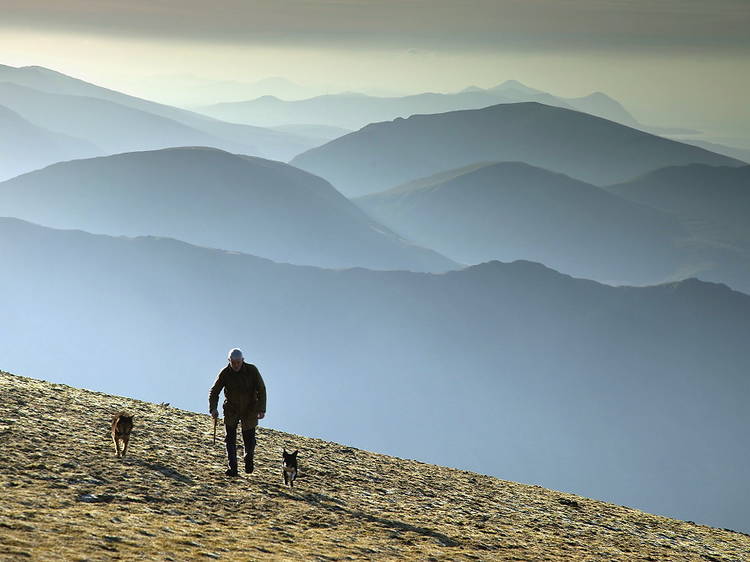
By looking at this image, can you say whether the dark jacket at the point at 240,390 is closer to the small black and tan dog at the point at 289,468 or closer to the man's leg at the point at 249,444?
the man's leg at the point at 249,444

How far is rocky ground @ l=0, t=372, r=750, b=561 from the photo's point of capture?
42.4 feet

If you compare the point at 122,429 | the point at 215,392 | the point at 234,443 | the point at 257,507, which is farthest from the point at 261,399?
the point at 122,429

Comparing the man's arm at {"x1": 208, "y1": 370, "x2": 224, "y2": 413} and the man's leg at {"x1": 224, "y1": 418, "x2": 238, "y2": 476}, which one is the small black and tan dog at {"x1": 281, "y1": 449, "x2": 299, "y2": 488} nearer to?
the man's leg at {"x1": 224, "y1": 418, "x2": 238, "y2": 476}

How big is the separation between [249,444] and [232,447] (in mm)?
391

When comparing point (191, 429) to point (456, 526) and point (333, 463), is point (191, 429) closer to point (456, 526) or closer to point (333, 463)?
point (333, 463)

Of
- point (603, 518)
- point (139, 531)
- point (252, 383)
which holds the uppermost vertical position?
point (252, 383)

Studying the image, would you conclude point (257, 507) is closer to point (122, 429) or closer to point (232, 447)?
point (232, 447)

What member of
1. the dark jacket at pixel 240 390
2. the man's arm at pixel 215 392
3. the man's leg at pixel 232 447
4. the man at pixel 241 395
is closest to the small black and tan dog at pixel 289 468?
the man's leg at pixel 232 447

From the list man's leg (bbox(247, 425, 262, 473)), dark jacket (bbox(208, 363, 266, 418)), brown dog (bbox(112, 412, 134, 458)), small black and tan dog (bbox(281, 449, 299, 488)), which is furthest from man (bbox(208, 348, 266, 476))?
brown dog (bbox(112, 412, 134, 458))

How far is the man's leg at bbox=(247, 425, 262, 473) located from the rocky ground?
33cm

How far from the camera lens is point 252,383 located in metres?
17.0

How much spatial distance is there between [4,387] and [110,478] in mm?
9131

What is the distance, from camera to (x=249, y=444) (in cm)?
1772

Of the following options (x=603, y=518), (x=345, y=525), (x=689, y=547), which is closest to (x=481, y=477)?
(x=603, y=518)
